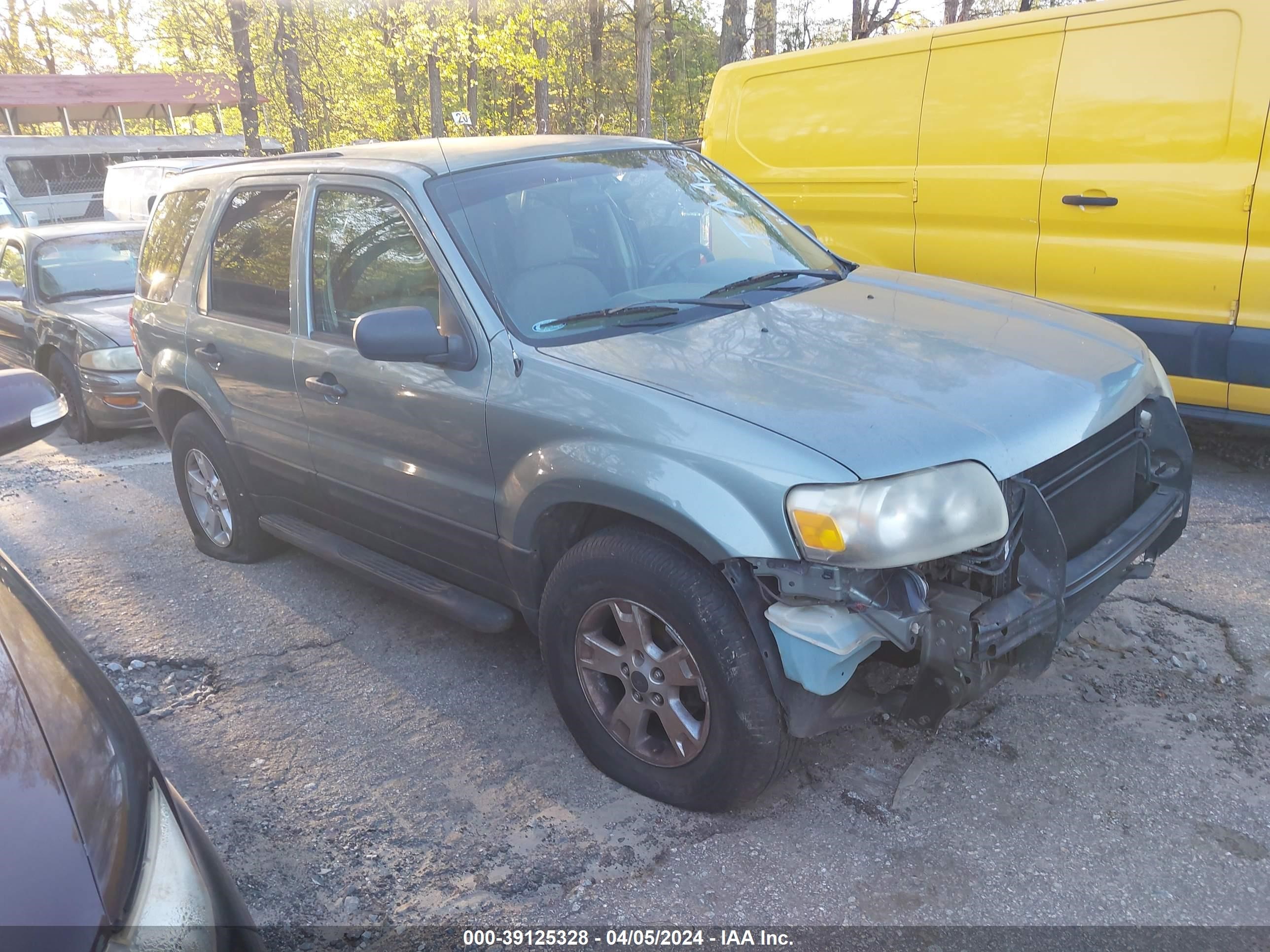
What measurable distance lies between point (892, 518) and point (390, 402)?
1.85 metres

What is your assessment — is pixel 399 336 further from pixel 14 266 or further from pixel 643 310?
pixel 14 266

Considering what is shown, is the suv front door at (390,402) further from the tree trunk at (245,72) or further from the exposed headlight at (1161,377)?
the tree trunk at (245,72)

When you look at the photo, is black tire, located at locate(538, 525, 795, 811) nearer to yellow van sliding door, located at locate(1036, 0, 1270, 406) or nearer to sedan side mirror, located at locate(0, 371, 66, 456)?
sedan side mirror, located at locate(0, 371, 66, 456)

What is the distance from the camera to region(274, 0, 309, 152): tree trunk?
58.4 feet

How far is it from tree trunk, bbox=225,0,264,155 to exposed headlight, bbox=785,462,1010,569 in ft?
51.1

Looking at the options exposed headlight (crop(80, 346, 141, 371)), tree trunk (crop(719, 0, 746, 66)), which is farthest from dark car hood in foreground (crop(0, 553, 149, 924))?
tree trunk (crop(719, 0, 746, 66))

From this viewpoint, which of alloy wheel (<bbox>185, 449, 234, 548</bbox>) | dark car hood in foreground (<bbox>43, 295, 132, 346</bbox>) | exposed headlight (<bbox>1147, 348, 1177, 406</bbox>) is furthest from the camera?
dark car hood in foreground (<bbox>43, 295, 132, 346</bbox>)

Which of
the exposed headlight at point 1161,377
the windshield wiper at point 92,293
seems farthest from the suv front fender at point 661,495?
the windshield wiper at point 92,293

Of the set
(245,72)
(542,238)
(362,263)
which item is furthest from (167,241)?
(245,72)

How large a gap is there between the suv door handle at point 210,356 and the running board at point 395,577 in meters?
0.71

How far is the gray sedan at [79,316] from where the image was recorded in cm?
732

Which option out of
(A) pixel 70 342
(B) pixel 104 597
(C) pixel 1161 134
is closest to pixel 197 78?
(A) pixel 70 342

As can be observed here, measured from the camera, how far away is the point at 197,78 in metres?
19.8

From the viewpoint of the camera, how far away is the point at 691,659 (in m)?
2.66
